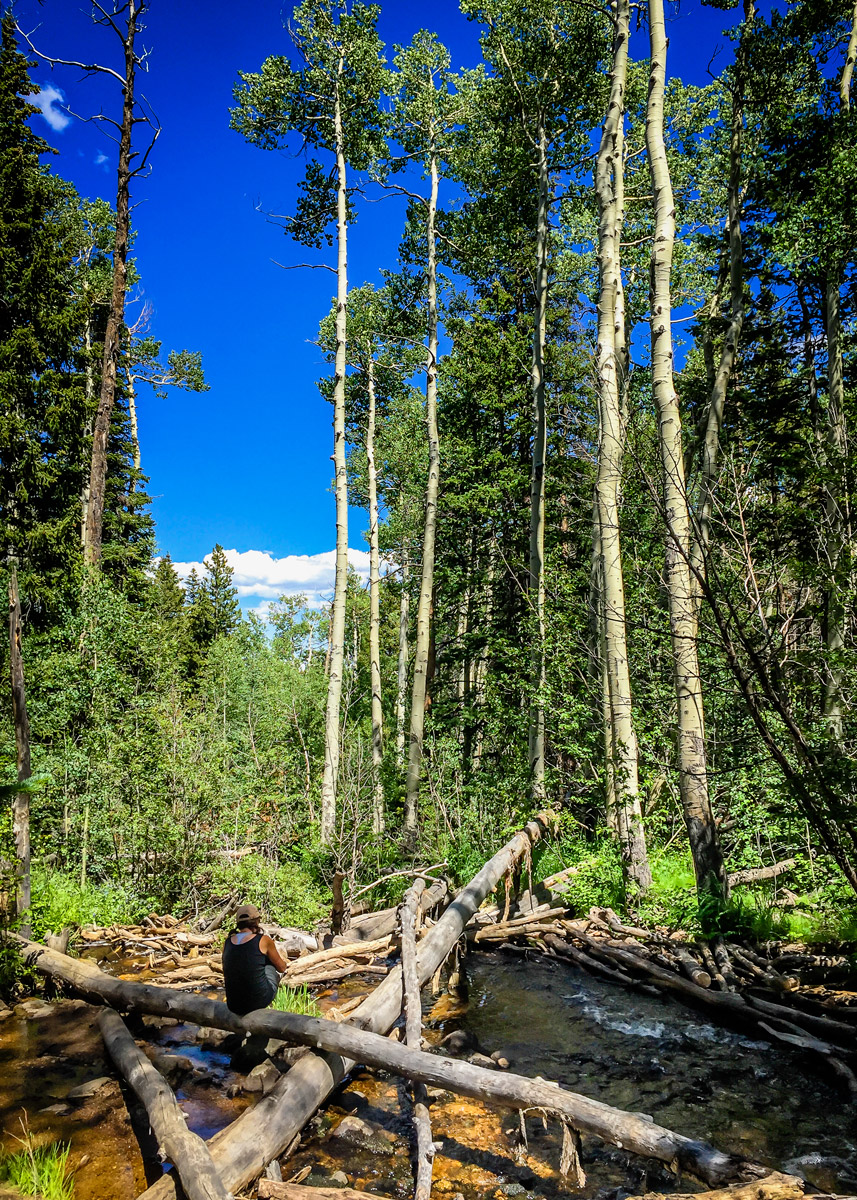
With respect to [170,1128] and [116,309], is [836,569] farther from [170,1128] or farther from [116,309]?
[116,309]

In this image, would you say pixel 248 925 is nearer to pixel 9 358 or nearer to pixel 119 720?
pixel 119 720

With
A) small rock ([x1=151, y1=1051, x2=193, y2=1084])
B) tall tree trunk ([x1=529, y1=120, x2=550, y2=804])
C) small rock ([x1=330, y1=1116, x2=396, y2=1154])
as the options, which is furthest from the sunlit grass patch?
tall tree trunk ([x1=529, y1=120, x2=550, y2=804])

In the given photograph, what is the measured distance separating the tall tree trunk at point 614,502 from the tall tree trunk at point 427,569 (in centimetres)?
416

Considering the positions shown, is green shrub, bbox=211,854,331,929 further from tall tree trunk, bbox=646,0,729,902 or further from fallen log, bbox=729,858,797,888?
fallen log, bbox=729,858,797,888

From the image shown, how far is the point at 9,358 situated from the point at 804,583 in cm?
1671

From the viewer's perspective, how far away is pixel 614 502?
353 inches

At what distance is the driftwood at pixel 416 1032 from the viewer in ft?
11.1

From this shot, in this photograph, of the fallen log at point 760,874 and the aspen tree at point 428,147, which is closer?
the fallen log at point 760,874

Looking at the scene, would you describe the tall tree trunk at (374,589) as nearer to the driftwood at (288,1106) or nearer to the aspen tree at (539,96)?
the aspen tree at (539,96)

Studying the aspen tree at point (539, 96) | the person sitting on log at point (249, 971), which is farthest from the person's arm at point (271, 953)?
the aspen tree at point (539, 96)

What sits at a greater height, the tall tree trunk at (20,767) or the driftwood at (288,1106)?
the tall tree trunk at (20,767)

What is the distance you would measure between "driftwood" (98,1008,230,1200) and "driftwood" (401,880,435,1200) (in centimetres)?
102

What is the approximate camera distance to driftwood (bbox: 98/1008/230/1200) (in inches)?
123

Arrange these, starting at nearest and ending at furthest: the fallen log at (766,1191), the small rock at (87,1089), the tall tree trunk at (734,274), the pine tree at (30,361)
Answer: the fallen log at (766,1191) < the small rock at (87,1089) < the tall tree trunk at (734,274) < the pine tree at (30,361)
